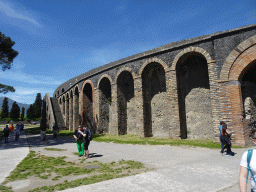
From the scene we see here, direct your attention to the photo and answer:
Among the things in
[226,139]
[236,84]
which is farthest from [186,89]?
[226,139]

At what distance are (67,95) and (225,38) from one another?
2196 centimetres

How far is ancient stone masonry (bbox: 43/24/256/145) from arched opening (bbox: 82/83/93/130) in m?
1.45

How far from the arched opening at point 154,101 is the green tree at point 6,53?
1319 centimetres

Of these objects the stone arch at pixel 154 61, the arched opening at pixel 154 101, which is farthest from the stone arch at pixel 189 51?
the arched opening at pixel 154 101

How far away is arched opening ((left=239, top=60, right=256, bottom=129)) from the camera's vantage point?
8682 mm

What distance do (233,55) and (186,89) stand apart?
151 inches

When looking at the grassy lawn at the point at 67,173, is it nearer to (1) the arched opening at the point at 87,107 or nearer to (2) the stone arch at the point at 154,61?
(2) the stone arch at the point at 154,61

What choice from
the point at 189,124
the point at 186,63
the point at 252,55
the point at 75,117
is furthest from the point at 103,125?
the point at 252,55

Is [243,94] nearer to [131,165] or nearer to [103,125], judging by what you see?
[131,165]

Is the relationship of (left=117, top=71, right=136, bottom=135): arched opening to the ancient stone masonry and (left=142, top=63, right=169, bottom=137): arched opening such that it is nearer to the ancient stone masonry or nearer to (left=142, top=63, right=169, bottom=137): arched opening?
the ancient stone masonry

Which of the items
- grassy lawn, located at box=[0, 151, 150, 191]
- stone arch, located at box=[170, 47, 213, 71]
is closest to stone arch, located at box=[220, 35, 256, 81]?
stone arch, located at box=[170, 47, 213, 71]

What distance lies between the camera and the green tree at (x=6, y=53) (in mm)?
15789

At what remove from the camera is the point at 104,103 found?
1703 cm

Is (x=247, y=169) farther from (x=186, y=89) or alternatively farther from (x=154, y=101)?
(x=154, y=101)
